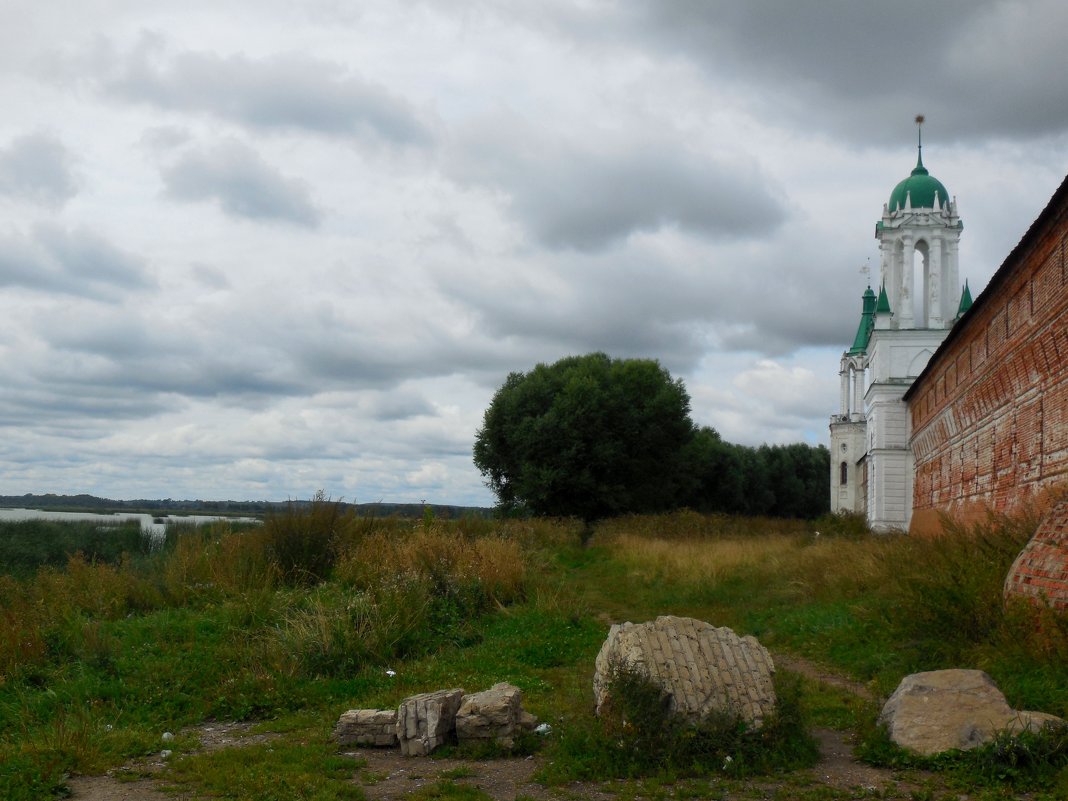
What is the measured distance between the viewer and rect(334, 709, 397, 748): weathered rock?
6.67 meters

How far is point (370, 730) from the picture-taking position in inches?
264

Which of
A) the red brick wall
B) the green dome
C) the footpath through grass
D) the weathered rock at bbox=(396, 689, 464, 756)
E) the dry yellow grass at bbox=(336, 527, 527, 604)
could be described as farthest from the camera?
the green dome

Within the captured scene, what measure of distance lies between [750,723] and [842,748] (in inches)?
32.5

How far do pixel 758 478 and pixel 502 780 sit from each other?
202ft

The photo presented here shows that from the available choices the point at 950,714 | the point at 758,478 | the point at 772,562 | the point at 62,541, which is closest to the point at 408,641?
the point at 950,714

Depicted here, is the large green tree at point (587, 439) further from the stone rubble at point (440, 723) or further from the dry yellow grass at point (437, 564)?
the stone rubble at point (440, 723)

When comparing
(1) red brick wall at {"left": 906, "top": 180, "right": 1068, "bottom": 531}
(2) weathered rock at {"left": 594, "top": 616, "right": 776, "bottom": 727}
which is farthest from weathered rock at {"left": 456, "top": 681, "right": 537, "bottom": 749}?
(1) red brick wall at {"left": 906, "top": 180, "right": 1068, "bottom": 531}

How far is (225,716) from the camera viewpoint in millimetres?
7914

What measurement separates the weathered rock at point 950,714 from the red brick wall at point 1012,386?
25.8 feet

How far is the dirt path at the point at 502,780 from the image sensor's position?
5.42 metres

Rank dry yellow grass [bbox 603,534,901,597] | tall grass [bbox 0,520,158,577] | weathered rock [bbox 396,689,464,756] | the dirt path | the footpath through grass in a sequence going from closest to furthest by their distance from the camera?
the dirt path < the footpath through grass < weathered rock [bbox 396,689,464,756] < dry yellow grass [bbox 603,534,901,597] < tall grass [bbox 0,520,158,577]

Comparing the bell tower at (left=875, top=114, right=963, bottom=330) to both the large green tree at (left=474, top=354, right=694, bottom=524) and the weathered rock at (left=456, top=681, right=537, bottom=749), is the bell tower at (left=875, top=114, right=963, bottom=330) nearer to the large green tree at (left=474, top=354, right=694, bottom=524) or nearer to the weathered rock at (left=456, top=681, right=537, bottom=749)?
the large green tree at (left=474, top=354, right=694, bottom=524)

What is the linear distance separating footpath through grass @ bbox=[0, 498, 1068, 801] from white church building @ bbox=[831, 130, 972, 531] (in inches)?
1009

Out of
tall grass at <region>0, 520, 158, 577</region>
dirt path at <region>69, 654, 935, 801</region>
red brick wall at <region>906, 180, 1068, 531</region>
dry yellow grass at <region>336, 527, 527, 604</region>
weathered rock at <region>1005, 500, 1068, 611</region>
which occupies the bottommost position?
dirt path at <region>69, 654, 935, 801</region>
